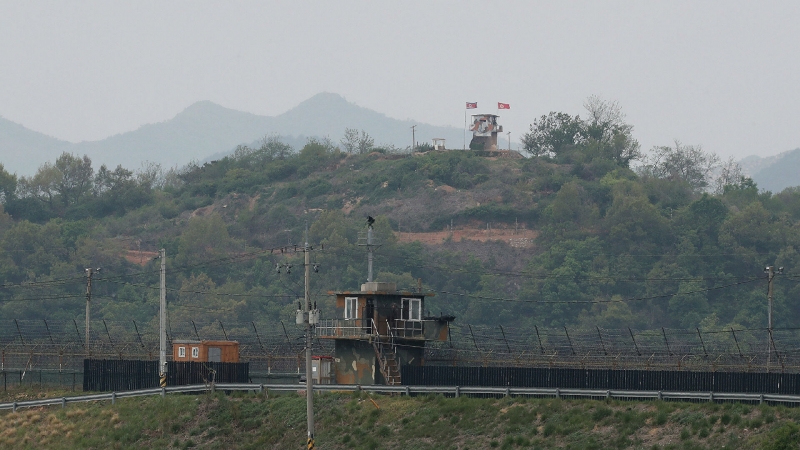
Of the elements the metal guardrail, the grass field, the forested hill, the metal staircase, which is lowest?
the grass field

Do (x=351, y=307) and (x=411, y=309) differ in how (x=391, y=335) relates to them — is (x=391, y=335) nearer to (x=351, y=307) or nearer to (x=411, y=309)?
(x=411, y=309)

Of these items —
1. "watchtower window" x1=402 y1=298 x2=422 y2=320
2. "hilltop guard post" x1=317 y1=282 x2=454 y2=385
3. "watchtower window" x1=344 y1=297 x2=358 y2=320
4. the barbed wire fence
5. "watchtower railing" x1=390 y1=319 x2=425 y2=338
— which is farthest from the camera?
the barbed wire fence

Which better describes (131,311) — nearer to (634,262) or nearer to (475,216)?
(475,216)

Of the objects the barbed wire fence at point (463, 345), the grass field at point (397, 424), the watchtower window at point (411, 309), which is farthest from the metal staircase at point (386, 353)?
the grass field at point (397, 424)

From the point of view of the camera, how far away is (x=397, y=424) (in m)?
51.5

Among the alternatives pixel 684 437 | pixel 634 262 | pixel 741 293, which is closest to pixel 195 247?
pixel 634 262

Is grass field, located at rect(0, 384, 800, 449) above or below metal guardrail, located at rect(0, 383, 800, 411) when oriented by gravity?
below

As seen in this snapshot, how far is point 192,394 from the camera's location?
5953cm

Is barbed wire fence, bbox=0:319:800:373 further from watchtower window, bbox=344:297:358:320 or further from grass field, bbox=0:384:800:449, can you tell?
grass field, bbox=0:384:800:449

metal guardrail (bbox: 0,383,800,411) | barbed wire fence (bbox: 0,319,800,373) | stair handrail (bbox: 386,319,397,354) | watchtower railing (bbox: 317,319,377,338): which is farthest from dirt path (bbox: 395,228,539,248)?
metal guardrail (bbox: 0,383,800,411)

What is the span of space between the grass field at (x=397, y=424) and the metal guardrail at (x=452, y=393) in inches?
19.7

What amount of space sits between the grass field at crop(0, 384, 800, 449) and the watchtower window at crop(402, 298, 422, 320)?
9886mm

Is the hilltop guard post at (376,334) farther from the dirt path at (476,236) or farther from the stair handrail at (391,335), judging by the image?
the dirt path at (476,236)

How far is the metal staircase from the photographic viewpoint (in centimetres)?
6281
